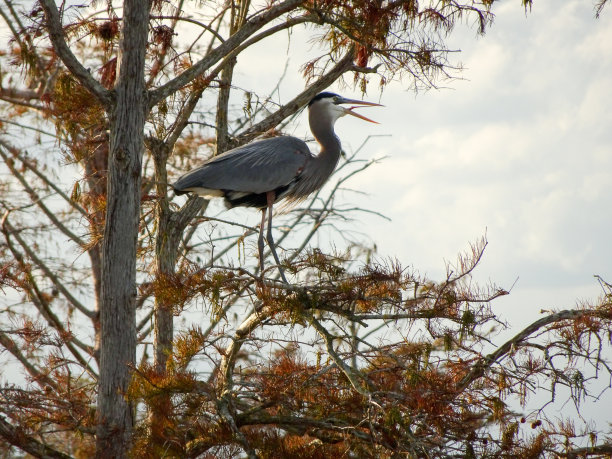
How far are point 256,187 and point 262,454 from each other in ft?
8.72

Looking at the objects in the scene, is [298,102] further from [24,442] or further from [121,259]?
[24,442]

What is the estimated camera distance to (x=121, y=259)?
16.0 ft

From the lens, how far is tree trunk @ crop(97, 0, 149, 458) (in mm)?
4832

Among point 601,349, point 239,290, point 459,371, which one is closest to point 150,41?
point 239,290

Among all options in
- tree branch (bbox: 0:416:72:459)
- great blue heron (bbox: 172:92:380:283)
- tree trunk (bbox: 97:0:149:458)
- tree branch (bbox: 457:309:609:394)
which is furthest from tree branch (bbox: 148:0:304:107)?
tree branch (bbox: 457:309:609:394)

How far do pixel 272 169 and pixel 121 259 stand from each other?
1.80 meters

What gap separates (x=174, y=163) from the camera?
9.90 meters

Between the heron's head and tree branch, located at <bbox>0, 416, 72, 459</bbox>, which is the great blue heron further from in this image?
tree branch, located at <bbox>0, 416, 72, 459</bbox>

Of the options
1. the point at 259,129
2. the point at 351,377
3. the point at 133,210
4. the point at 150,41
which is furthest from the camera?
the point at 259,129

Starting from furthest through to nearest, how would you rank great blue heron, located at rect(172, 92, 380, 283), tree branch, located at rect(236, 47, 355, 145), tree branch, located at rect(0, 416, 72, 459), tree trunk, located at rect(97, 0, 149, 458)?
tree branch, located at rect(236, 47, 355, 145)
great blue heron, located at rect(172, 92, 380, 283)
tree trunk, located at rect(97, 0, 149, 458)
tree branch, located at rect(0, 416, 72, 459)

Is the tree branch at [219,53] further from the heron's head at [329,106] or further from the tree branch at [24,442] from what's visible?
the tree branch at [24,442]

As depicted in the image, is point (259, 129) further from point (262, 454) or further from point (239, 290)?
point (262, 454)

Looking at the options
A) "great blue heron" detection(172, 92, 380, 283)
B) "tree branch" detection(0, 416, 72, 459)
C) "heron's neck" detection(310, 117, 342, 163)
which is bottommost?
"tree branch" detection(0, 416, 72, 459)

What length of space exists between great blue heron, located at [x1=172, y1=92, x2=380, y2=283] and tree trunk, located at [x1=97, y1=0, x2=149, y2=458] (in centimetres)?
90
